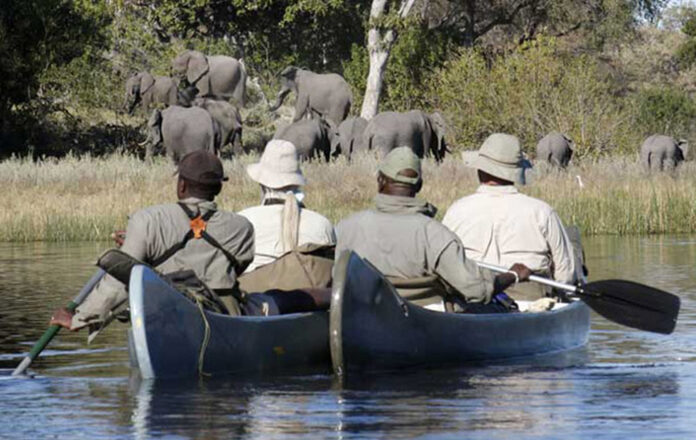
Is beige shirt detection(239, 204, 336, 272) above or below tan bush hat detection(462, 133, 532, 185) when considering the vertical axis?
below

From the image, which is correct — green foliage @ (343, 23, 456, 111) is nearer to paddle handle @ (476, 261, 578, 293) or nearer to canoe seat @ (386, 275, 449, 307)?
paddle handle @ (476, 261, 578, 293)

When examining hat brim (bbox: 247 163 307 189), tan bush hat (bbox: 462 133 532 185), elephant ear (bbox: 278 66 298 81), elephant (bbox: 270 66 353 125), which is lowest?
hat brim (bbox: 247 163 307 189)

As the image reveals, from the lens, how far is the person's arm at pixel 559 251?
1230 cm

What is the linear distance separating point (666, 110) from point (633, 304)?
38.1 metres

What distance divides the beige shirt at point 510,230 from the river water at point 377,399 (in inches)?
29.9

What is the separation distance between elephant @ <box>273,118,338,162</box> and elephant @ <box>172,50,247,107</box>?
532cm

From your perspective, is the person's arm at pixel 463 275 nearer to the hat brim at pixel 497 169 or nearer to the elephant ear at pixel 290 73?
the hat brim at pixel 497 169

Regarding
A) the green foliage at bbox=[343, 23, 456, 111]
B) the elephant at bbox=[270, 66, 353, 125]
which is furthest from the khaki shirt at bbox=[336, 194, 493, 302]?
the green foliage at bbox=[343, 23, 456, 111]

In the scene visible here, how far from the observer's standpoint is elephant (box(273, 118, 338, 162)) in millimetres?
33469

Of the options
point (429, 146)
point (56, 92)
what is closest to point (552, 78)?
point (429, 146)

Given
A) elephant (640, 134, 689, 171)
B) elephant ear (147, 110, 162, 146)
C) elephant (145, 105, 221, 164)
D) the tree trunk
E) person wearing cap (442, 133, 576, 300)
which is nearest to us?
person wearing cap (442, 133, 576, 300)

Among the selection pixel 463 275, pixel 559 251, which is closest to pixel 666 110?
pixel 559 251

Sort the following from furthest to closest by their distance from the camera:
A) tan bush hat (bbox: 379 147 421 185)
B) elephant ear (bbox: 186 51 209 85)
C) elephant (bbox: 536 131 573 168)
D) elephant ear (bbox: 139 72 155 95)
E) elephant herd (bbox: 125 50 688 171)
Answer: elephant ear (bbox: 186 51 209 85) < elephant ear (bbox: 139 72 155 95) < elephant herd (bbox: 125 50 688 171) < elephant (bbox: 536 131 573 168) < tan bush hat (bbox: 379 147 421 185)

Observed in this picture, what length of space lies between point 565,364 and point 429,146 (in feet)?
75.6
